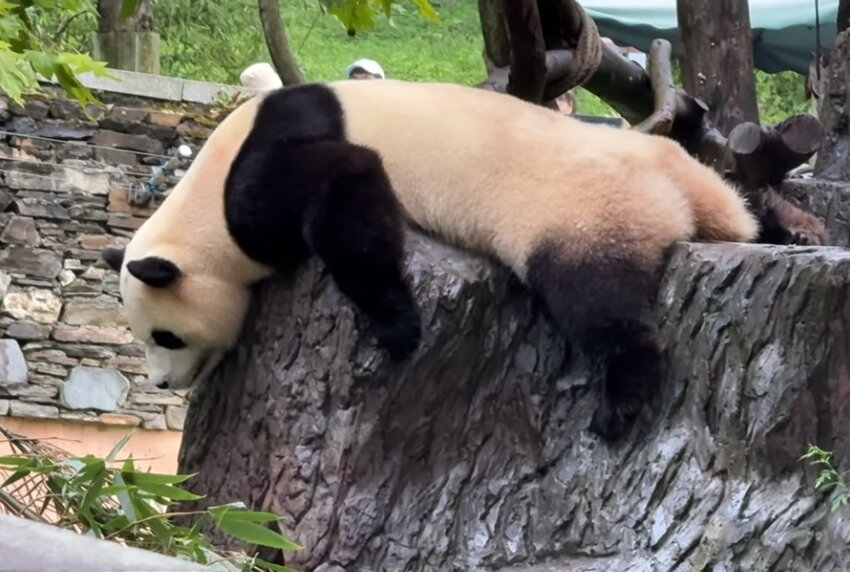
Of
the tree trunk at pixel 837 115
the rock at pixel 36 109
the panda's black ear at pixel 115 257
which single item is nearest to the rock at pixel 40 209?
the rock at pixel 36 109

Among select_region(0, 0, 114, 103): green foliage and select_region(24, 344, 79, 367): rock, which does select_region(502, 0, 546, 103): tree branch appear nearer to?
select_region(0, 0, 114, 103): green foliage

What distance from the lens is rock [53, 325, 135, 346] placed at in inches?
242

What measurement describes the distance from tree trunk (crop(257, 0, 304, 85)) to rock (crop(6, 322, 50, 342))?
271 centimetres

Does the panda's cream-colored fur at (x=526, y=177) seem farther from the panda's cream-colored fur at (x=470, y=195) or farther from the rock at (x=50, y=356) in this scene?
the rock at (x=50, y=356)

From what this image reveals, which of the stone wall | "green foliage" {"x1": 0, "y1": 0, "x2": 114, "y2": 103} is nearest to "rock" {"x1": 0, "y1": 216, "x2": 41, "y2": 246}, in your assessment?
the stone wall

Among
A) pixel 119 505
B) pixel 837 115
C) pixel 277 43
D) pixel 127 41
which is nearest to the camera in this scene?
pixel 119 505

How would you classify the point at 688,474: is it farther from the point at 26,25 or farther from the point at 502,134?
the point at 26,25

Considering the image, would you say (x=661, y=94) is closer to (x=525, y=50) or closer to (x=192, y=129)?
(x=525, y=50)

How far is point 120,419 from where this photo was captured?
6184mm

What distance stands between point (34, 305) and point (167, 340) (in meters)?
3.70

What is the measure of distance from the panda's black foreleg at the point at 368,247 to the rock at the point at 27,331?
418 centimetres

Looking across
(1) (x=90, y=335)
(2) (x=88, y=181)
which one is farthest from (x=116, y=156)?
(1) (x=90, y=335)

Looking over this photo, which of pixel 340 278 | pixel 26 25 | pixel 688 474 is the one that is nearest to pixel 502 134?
pixel 340 278

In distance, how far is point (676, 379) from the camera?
2.17 m
